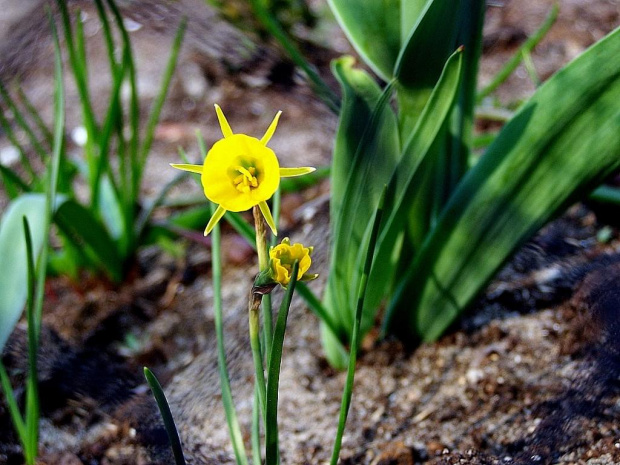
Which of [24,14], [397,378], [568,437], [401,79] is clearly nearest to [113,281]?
[397,378]

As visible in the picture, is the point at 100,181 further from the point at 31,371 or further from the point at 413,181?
the point at 413,181

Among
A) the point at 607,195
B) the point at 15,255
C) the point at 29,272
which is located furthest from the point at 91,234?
the point at 607,195

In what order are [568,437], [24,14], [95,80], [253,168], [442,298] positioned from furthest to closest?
[24,14] < [95,80] < [442,298] < [568,437] < [253,168]

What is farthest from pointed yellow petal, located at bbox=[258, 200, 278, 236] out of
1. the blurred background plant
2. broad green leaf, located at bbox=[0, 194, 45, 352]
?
the blurred background plant

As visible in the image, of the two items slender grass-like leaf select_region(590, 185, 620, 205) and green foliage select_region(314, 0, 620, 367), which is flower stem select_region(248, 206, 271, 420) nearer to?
green foliage select_region(314, 0, 620, 367)

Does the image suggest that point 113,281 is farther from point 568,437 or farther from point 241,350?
point 568,437

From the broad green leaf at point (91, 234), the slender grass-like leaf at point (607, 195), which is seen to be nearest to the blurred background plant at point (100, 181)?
the broad green leaf at point (91, 234)
